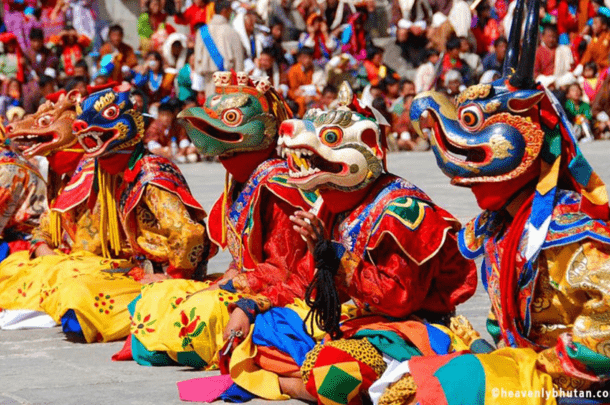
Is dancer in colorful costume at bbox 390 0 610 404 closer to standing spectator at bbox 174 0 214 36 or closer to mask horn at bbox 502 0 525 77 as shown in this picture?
mask horn at bbox 502 0 525 77

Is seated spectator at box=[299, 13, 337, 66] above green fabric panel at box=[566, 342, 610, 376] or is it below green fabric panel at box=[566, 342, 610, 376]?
below

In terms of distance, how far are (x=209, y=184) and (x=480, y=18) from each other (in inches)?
296

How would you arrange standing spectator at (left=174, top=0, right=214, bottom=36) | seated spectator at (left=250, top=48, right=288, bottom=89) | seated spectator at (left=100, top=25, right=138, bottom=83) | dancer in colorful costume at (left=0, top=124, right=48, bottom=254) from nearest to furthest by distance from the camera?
dancer in colorful costume at (left=0, top=124, right=48, bottom=254)
seated spectator at (left=250, top=48, right=288, bottom=89)
seated spectator at (left=100, top=25, right=138, bottom=83)
standing spectator at (left=174, top=0, right=214, bottom=36)

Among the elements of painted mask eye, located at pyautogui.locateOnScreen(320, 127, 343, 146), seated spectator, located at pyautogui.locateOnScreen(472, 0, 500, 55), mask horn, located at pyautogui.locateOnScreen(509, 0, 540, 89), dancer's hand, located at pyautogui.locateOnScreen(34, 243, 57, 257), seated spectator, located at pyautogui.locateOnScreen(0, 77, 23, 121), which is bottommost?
seated spectator, located at pyautogui.locateOnScreen(0, 77, 23, 121)

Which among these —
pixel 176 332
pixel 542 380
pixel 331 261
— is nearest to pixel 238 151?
pixel 176 332

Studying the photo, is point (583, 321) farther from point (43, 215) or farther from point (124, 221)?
point (43, 215)

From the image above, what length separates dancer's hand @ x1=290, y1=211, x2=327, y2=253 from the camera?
16.1 feet

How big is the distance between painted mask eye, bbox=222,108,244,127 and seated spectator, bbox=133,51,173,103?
12375 mm

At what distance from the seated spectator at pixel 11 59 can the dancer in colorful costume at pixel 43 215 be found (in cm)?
1062

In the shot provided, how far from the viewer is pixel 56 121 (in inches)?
306

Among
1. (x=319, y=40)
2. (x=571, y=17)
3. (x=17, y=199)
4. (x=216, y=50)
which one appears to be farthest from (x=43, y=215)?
(x=571, y=17)

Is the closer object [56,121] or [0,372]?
[0,372]

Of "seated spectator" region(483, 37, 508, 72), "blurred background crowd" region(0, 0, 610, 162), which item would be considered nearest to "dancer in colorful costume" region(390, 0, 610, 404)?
"blurred background crowd" region(0, 0, 610, 162)

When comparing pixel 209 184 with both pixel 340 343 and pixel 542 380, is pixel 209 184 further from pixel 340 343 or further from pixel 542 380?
pixel 542 380
